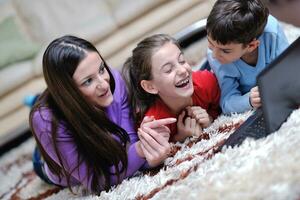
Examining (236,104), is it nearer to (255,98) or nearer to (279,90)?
(255,98)

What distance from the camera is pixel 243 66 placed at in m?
1.39

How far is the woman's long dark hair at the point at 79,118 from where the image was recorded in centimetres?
123

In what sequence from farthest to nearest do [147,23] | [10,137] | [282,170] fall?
[147,23] → [10,137] → [282,170]

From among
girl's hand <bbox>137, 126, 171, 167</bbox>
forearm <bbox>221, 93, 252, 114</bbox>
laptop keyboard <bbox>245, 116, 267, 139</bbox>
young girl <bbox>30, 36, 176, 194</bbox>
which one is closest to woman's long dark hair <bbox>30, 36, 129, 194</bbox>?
young girl <bbox>30, 36, 176, 194</bbox>

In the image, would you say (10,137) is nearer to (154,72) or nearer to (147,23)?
(147,23)

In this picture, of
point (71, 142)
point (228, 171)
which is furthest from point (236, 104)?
point (228, 171)

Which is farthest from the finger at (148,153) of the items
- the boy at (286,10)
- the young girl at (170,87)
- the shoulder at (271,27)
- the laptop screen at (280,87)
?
the boy at (286,10)

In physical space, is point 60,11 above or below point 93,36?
above

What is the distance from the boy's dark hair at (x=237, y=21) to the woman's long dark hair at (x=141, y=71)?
137 mm

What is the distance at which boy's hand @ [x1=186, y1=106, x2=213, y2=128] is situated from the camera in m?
1.38

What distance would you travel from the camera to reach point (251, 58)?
4.63 ft

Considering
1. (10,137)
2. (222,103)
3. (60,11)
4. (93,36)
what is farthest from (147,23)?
(222,103)

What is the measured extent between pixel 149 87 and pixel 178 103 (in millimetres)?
110

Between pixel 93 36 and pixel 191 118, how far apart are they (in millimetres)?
1515
